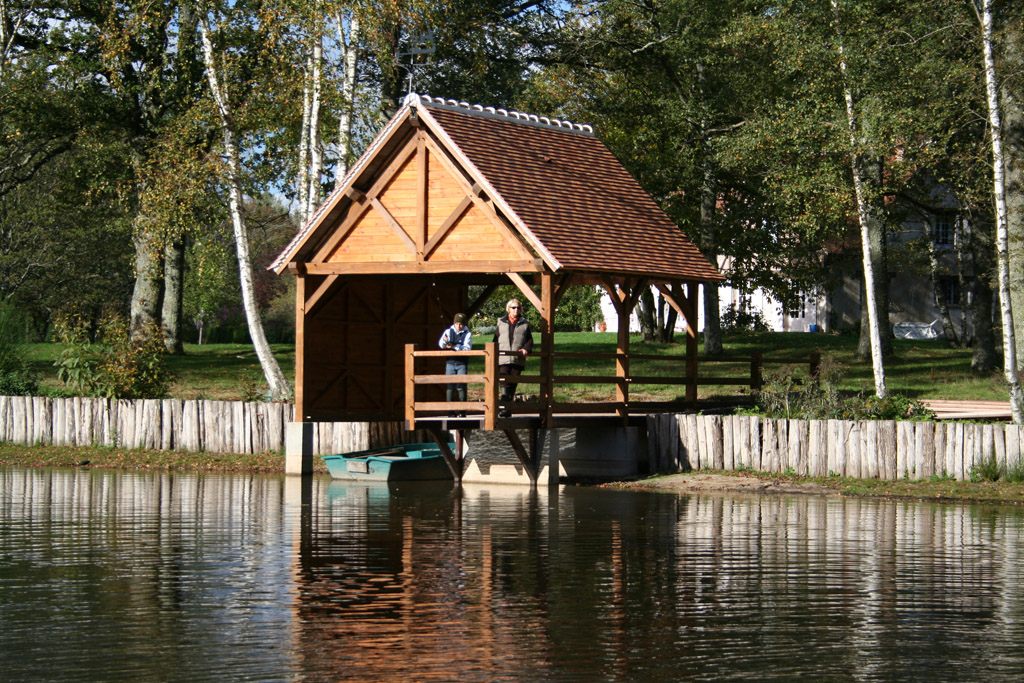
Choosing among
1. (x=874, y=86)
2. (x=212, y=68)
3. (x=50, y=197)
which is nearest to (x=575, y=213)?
(x=874, y=86)

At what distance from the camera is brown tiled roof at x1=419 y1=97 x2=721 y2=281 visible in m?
25.7

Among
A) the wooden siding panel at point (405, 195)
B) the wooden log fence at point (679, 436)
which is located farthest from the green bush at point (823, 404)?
the wooden siding panel at point (405, 195)

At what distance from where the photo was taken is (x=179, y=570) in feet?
49.5

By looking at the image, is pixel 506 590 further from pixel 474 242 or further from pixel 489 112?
pixel 489 112

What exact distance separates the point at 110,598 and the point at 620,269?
14493 mm

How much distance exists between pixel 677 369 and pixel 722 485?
16377 millimetres

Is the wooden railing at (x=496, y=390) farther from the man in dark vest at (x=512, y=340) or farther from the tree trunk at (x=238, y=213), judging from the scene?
the tree trunk at (x=238, y=213)

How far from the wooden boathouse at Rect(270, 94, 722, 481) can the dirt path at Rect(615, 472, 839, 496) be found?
1.74 meters

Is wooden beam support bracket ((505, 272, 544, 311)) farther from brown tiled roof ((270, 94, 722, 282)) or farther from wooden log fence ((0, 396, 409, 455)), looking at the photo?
wooden log fence ((0, 396, 409, 455))

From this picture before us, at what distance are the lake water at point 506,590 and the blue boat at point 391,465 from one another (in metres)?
4.12

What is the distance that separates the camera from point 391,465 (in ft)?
Answer: 87.9

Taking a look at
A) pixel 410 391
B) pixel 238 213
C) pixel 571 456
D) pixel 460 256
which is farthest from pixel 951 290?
pixel 410 391

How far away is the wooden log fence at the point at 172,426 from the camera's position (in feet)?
96.2

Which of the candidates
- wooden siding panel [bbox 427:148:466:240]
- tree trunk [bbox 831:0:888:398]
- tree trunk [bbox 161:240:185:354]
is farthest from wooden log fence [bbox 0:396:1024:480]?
tree trunk [bbox 161:240:185:354]
